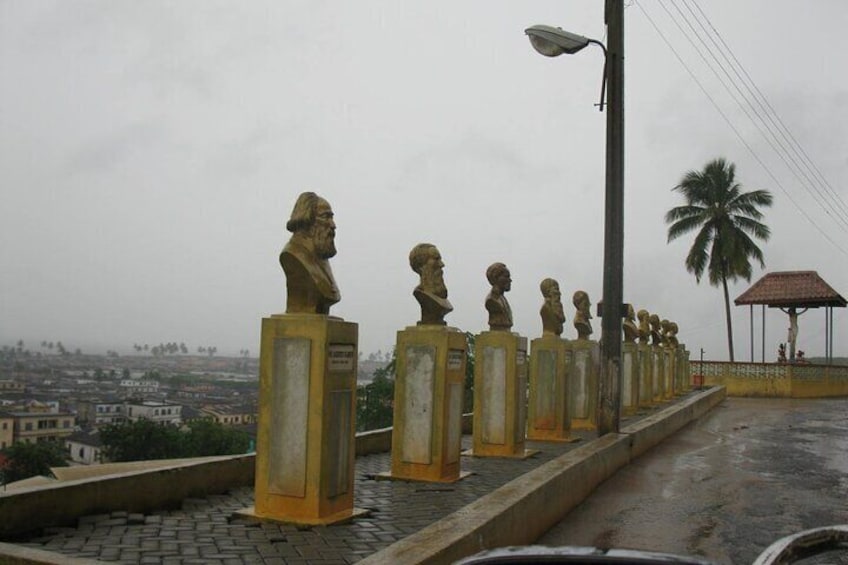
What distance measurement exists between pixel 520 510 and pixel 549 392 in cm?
636

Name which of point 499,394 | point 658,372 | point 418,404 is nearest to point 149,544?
point 418,404

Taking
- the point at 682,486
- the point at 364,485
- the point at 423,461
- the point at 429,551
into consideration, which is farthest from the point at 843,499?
the point at 429,551

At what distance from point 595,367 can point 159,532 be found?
1086 cm

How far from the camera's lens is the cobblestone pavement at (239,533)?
5.23 m

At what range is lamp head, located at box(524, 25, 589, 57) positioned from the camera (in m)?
12.0

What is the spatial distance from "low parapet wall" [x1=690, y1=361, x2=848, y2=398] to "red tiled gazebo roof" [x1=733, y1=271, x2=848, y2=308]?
2835 millimetres

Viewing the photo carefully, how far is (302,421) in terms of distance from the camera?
6258 millimetres

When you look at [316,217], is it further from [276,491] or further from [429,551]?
[429,551]

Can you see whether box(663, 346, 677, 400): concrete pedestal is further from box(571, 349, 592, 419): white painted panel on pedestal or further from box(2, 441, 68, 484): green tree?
box(2, 441, 68, 484): green tree

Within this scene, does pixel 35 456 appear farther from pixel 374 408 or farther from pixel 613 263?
pixel 613 263

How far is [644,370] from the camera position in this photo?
20703 millimetres

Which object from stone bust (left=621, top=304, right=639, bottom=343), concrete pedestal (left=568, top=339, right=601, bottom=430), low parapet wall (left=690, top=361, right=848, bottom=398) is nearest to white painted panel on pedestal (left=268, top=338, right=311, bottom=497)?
concrete pedestal (left=568, top=339, right=601, bottom=430)

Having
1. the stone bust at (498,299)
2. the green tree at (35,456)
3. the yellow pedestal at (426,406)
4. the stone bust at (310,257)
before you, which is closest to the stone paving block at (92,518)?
the stone bust at (310,257)

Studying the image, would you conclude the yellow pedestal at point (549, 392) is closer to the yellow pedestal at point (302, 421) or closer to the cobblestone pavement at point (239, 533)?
the cobblestone pavement at point (239, 533)
